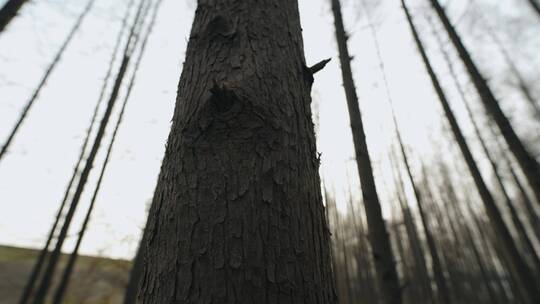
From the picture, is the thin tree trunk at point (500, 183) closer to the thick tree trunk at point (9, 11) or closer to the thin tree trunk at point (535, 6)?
the thin tree trunk at point (535, 6)

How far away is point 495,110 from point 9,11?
983cm

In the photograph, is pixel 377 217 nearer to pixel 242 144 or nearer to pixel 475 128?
pixel 242 144

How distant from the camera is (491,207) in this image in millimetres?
5758

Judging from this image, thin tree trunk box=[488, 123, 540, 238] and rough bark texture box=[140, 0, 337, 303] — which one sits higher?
thin tree trunk box=[488, 123, 540, 238]

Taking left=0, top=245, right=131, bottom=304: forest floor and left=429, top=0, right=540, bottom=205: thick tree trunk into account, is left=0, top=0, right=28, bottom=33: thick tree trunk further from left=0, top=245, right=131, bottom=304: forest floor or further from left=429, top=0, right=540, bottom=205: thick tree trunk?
left=0, top=245, right=131, bottom=304: forest floor

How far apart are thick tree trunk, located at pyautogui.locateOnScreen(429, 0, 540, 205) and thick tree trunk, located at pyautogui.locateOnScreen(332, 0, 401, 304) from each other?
3.10 metres

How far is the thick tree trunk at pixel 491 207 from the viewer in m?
5.32

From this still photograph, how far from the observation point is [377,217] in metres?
3.69

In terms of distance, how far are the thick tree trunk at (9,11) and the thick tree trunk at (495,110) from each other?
9233 mm

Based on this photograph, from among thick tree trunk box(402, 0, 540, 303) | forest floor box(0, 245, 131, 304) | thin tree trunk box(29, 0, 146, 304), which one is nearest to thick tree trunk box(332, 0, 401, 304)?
thick tree trunk box(402, 0, 540, 303)

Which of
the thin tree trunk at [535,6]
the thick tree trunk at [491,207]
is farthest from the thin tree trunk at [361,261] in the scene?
the thin tree trunk at [535,6]

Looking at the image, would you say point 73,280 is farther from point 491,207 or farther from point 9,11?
point 491,207

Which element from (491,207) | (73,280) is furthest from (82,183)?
(73,280)

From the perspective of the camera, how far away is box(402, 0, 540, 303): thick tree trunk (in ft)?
17.5
